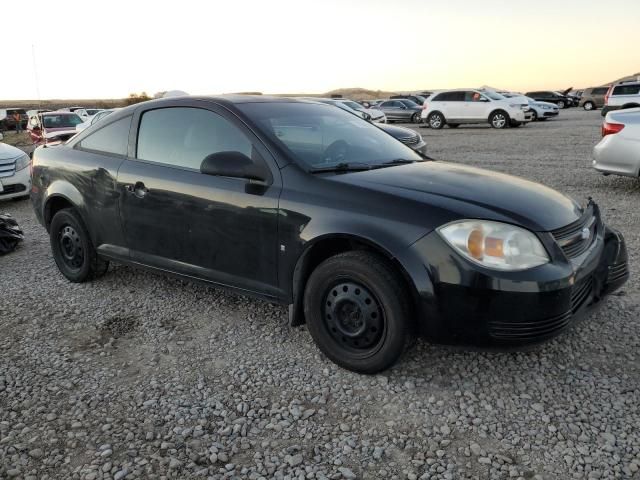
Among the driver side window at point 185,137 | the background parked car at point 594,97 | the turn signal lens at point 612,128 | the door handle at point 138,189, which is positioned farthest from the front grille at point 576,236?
the background parked car at point 594,97

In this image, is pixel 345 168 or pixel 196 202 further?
pixel 196 202

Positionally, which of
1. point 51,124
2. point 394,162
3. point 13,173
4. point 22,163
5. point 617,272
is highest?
point 51,124

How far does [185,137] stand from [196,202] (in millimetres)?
553

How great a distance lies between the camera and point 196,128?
3793 millimetres

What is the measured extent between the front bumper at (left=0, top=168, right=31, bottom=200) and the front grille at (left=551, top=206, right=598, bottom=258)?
837 centimetres

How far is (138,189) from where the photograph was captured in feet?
12.9

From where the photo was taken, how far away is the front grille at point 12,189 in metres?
8.62

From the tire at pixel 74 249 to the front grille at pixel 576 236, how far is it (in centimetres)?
357

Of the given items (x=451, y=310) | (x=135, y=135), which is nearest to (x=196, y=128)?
(x=135, y=135)

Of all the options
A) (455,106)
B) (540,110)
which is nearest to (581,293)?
(455,106)

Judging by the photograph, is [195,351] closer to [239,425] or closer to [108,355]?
[108,355]

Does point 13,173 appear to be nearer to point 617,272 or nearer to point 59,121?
point 617,272

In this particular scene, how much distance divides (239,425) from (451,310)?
1207 mm

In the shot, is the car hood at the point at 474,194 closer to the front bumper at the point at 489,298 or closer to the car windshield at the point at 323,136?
the front bumper at the point at 489,298
